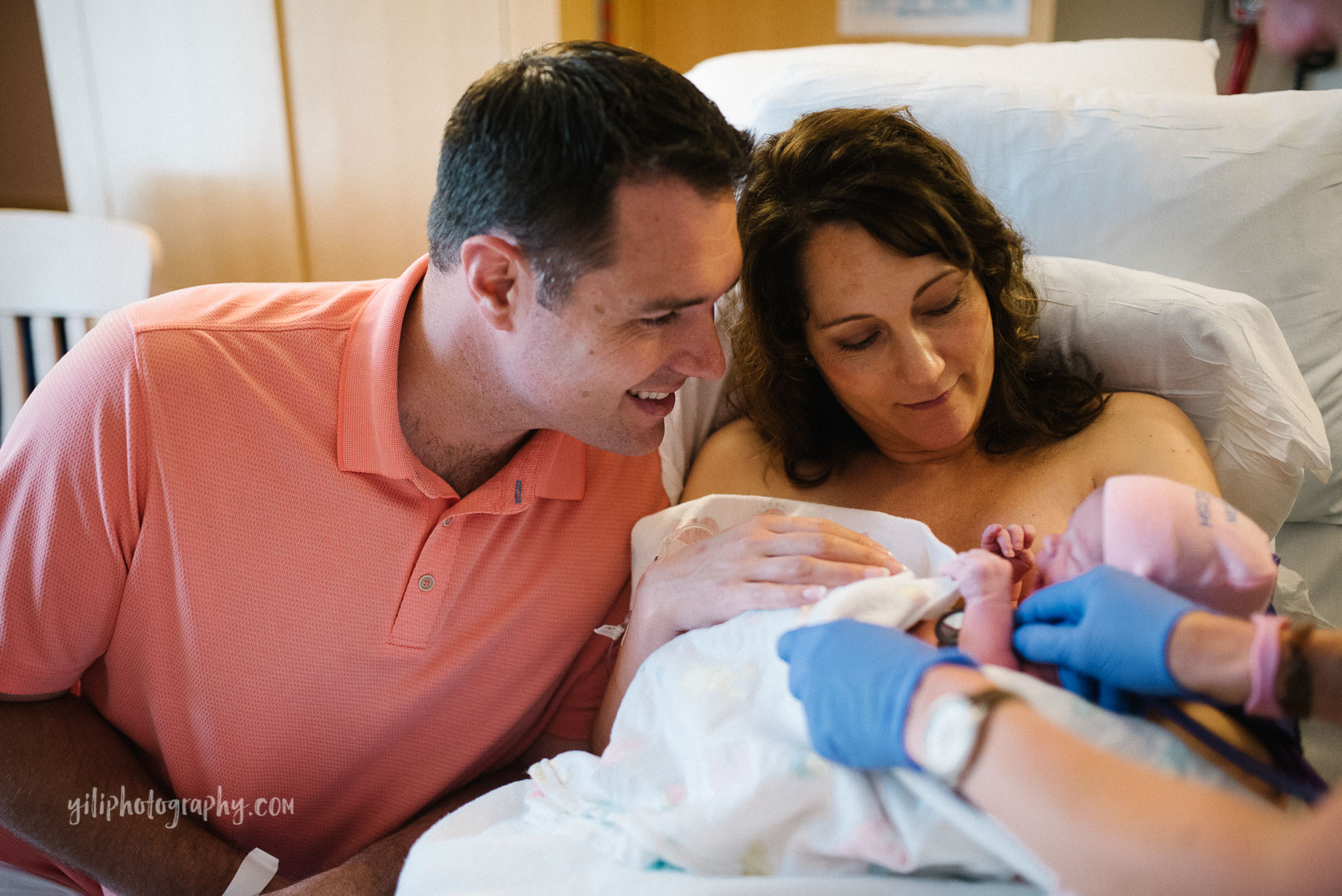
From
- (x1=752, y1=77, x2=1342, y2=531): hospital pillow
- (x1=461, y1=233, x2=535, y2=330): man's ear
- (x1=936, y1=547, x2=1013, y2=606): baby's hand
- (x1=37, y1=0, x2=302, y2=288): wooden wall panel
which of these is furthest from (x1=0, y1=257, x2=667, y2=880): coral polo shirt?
(x1=37, y1=0, x2=302, y2=288): wooden wall panel

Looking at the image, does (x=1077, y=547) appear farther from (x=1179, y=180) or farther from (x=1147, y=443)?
(x=1179, y=180)

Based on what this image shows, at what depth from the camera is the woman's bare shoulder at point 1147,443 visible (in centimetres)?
121

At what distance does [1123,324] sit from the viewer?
139 centimetres

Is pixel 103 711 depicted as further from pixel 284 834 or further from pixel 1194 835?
pixel 1194 835

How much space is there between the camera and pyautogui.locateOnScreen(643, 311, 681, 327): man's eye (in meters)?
1.11

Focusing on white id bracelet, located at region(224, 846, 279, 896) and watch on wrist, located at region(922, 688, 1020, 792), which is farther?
white id bracelet, located at region(224, 846, 279, 896)

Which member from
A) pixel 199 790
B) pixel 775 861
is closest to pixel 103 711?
pixel 199 790

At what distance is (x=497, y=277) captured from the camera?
3.69 feet

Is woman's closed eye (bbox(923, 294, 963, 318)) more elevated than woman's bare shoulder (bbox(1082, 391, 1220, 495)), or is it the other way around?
woman's closed eye (bbox(923, 294, 963, 318))

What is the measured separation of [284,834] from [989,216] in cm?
128

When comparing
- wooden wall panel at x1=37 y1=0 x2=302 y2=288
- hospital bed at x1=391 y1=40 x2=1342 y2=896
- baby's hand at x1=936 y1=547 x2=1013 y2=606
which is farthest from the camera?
wooden wall panel at x1=37 y1=0 x2=302 y2=288

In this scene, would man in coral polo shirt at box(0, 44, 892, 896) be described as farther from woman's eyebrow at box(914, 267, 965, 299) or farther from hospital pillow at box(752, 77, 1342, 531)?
hospital pillow at box(752, 77, 1342, 531)

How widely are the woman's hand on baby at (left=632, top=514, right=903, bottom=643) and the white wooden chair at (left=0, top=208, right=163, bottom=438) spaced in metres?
1.42

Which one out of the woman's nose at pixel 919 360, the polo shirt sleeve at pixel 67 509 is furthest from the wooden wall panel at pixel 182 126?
the woman's nose at pixel 919 360
